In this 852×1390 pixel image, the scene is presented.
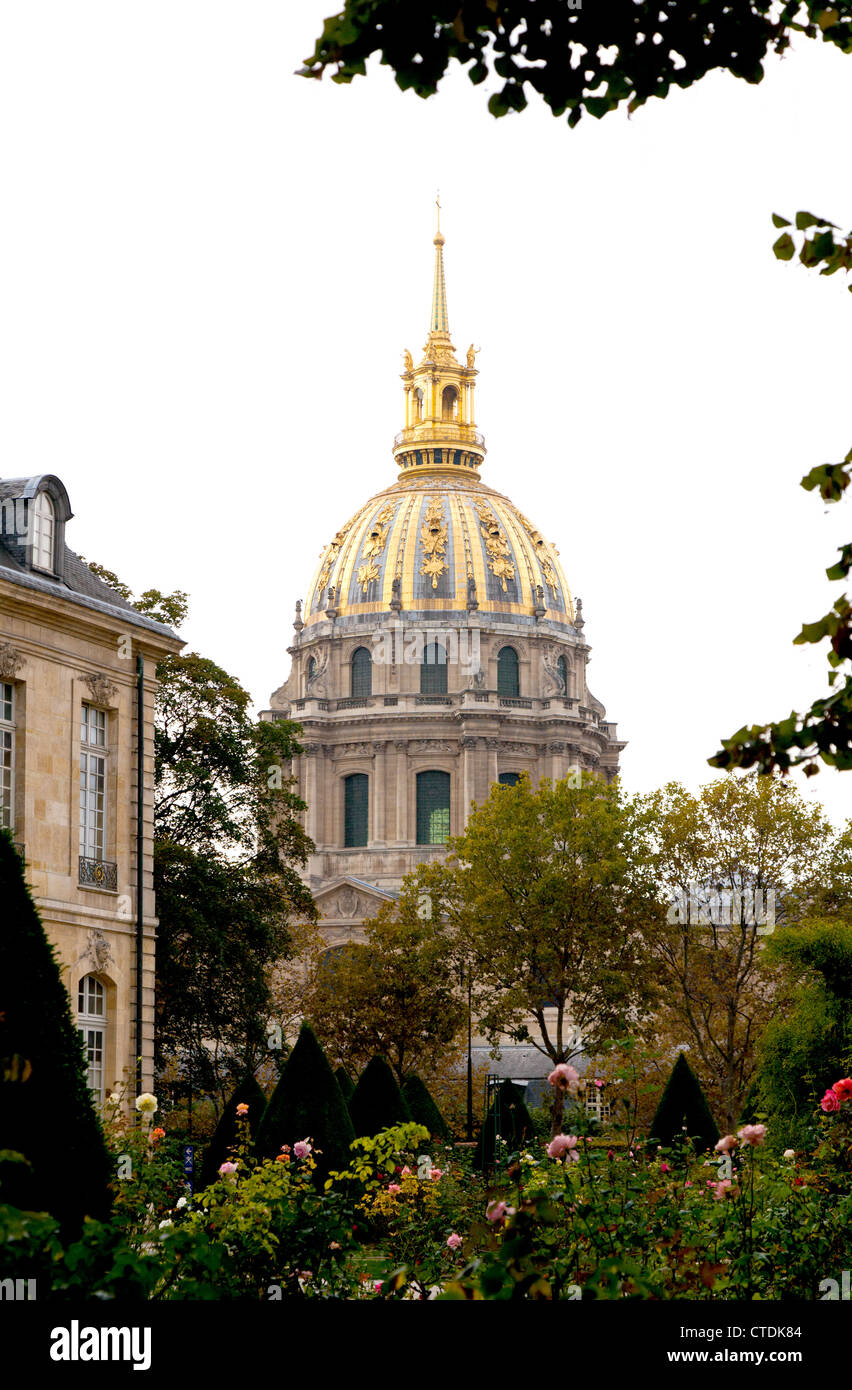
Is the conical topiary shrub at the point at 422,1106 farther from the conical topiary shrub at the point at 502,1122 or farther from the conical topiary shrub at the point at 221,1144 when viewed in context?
the conical topiary shrub at the point at 221,1144

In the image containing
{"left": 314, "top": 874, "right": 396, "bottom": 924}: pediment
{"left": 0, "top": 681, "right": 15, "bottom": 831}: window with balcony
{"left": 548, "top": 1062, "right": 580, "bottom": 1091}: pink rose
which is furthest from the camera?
{"left": 314, "top": 874, "right": 396, "bottom": 924}: pediment

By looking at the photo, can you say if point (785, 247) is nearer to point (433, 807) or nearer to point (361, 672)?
point (433, 807)

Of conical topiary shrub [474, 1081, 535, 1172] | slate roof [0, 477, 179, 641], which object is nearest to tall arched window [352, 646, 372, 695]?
conical topiary shrub [474, 1081, 535, 1172]

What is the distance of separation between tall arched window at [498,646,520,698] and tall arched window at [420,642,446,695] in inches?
131

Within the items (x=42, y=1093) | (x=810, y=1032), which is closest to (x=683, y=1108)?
(x=810, y=1032)

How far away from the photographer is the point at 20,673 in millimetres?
25125

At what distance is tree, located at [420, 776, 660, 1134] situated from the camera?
165ft

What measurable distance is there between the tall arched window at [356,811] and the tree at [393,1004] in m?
46.3

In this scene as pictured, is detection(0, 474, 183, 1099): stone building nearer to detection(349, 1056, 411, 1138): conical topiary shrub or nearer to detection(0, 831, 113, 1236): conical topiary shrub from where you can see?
detection(349, 1056, 411, 1138): conical topiary shrub

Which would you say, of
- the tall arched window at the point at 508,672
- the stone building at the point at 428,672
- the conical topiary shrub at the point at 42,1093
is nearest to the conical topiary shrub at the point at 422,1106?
the conical topiary shrub at the point at 42,1093

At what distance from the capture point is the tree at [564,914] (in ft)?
165
